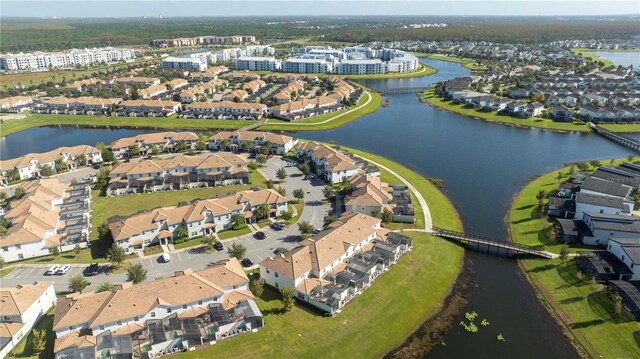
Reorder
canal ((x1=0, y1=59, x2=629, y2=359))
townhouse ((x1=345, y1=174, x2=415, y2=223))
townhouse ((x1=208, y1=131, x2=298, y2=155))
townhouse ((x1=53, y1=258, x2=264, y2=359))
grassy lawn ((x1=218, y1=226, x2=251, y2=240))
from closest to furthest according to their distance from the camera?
1. townhouse ((x1=53, y1=258, x2=264, y2=359))
2. canal ((x1=0, y1=59, x2=629, y2=359))
3. grassy lawn ((x1=218, y1=226, x2=251, y2=240))
4. townhouse ((x1=345, y1=174, x2=415, y2=223))
5. townhouse ((x1=208, y1=131, x2=298, y2=155))

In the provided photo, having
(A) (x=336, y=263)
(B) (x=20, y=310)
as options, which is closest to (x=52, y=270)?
(B) (x=20, y=310)

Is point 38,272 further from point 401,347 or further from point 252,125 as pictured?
point 252,125

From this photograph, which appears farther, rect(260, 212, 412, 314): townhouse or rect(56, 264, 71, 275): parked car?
rect(56, 264, 71, 275): parked car

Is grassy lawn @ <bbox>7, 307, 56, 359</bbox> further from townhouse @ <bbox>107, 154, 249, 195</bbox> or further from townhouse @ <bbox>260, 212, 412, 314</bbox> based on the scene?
townhouse @ <bbox>107, 154, 249, 195</bbox>

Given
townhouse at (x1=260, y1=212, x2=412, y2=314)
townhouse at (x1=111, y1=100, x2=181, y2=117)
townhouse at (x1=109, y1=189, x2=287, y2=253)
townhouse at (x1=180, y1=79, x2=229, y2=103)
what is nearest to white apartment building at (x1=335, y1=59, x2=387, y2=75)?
townhouse at (x1=180, y1=79, x2=229, y2=103)

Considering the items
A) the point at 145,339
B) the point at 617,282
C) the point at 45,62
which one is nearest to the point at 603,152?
the point at 617,282

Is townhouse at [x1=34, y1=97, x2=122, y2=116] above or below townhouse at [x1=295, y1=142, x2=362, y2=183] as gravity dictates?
above
